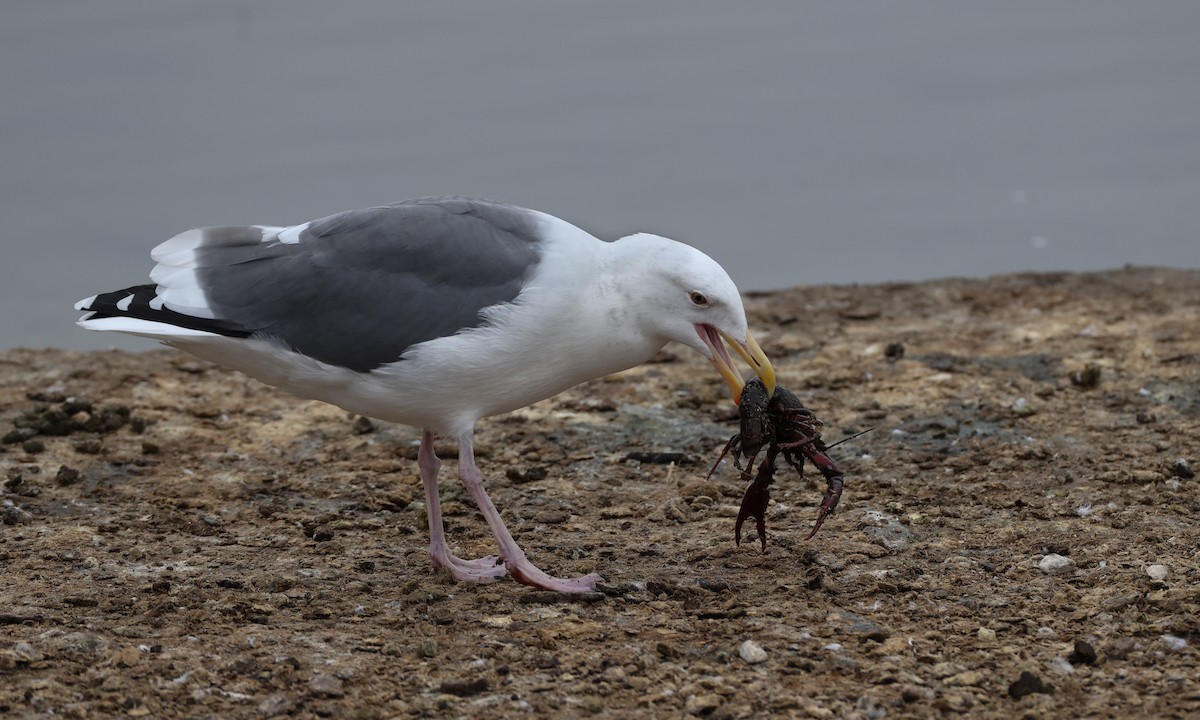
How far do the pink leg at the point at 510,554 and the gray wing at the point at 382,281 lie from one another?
0.51 m

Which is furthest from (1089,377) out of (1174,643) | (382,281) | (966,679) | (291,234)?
(291,234)

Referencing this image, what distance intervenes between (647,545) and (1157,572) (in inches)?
75.6

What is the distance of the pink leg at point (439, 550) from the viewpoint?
5320mm

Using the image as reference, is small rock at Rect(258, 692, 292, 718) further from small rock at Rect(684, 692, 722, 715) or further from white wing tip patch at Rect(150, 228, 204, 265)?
white wing tip patch at Rect(150, 228, 204, 265)

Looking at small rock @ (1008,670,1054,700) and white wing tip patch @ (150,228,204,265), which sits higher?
white wing tip patch @ (150,228,204,265)

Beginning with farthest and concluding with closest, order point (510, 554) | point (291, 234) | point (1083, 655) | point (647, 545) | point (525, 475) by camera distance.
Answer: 1. point (525, 475)
2. point (647, 545)
3. point (291, 234)
4. point (510, 554)
5. point (1083, 655)

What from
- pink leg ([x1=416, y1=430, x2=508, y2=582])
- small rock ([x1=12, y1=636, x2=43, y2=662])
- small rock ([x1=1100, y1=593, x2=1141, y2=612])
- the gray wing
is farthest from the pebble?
small rock ([x1=12, y1=636, x2=43, y2=662])

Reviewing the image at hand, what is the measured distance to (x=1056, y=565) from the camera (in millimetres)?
5148

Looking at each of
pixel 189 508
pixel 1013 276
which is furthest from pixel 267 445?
pixel 1013 276

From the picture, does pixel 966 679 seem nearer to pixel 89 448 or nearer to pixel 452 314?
pixel 452 314

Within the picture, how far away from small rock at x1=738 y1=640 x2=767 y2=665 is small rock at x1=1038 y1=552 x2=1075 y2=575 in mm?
1348

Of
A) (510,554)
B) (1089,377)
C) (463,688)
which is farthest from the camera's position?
(1089,377)

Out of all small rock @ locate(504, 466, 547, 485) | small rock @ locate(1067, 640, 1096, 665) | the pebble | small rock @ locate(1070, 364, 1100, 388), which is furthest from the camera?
small rock @ locate(1070, 364, 1100, 388)

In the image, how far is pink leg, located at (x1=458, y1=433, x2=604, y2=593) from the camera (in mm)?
5074
